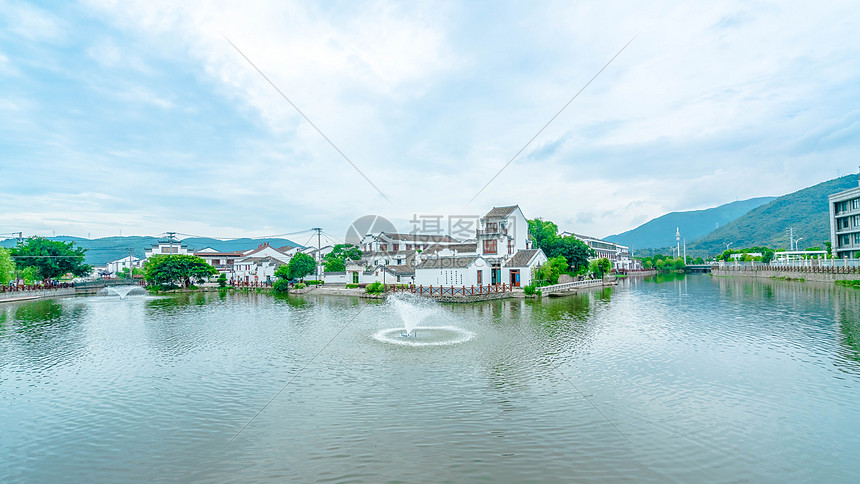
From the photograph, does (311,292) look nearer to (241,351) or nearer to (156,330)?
(156,330)

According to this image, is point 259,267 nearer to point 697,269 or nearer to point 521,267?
point 521,267

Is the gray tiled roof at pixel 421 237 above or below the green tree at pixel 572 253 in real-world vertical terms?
above

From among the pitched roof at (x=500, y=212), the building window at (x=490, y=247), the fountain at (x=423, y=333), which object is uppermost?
the pitched roof at (x=500, y=212)

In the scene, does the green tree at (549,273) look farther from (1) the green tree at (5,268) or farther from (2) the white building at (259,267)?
(1) the green tree at (5,268)

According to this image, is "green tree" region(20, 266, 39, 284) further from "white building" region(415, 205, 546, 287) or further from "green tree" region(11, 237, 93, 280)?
"white building" region(415, 205, 546, 287)

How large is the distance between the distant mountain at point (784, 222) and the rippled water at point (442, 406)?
15466cm

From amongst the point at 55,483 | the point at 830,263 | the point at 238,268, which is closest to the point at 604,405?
the point at 55,483

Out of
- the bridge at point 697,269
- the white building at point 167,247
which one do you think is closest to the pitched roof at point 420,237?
the white building at point 167,247

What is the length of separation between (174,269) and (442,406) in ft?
183

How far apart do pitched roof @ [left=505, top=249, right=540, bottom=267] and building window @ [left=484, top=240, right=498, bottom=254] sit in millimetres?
2118

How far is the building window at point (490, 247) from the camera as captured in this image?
148ft

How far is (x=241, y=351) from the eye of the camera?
1727 centimetres

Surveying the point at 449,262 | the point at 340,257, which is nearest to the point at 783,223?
the point at 340,257

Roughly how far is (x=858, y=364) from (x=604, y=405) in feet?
31.6
